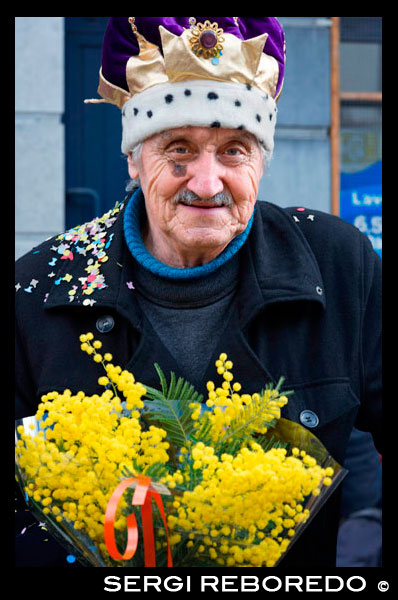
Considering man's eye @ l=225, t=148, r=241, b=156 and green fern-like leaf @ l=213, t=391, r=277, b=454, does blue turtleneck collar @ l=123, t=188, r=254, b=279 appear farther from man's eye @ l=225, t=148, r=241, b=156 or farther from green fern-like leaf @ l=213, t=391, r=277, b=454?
green fern-like leaf @ l=213, t=391, r=277, b=454

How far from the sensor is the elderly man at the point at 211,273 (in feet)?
6.09

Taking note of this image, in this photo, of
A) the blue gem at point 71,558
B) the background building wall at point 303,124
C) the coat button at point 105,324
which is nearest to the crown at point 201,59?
the coat button at point 105,324

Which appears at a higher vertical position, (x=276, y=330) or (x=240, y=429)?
(x=276, y=330)

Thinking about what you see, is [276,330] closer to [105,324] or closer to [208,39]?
[105,324]

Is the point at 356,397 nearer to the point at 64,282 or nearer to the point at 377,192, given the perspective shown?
the point at 64,282

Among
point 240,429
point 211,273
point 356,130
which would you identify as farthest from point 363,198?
point 240,429

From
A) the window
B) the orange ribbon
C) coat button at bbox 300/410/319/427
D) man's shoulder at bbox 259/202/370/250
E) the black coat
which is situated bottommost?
the orange ribbon

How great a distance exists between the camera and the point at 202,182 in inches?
72.5

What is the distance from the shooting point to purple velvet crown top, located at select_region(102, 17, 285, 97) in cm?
185

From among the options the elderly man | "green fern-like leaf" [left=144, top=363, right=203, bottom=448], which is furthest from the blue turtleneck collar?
"green fern-like leaf" [left=144, top=363, right=203, bottom=448]

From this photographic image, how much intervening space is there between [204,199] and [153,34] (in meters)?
0.43
